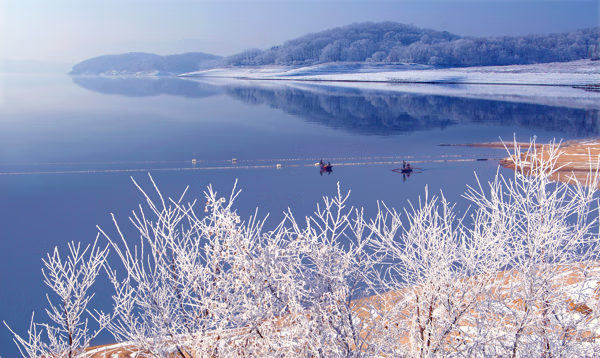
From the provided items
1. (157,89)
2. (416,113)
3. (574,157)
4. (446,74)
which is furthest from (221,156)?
(446,74)

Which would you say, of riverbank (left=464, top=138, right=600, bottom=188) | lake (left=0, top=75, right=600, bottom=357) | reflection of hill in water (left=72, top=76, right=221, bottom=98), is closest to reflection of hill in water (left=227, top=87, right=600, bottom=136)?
lake (left=0, top=75, right=600, bottom=357)

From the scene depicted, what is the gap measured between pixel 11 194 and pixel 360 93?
45.2 metres

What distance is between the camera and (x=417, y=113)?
129 ft

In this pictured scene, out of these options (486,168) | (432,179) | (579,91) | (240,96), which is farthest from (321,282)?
(579,91)

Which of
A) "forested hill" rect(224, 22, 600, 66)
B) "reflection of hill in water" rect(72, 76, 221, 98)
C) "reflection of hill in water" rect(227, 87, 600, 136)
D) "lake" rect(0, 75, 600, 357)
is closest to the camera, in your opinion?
"lake" rect(0, 75, 600, 357)

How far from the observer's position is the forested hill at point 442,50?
93.2 m

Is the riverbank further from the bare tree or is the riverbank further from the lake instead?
the bare tree

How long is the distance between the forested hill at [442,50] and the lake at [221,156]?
2060 inches

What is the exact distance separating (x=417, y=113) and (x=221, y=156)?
21.7m

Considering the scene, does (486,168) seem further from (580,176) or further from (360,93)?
(360,93)

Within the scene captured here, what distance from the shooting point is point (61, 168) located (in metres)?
20.5

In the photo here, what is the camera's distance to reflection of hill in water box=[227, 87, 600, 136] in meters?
32.8

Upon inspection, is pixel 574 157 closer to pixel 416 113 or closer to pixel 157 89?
pixel 416 113

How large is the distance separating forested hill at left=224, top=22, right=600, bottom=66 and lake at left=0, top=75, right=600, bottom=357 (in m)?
52.3
